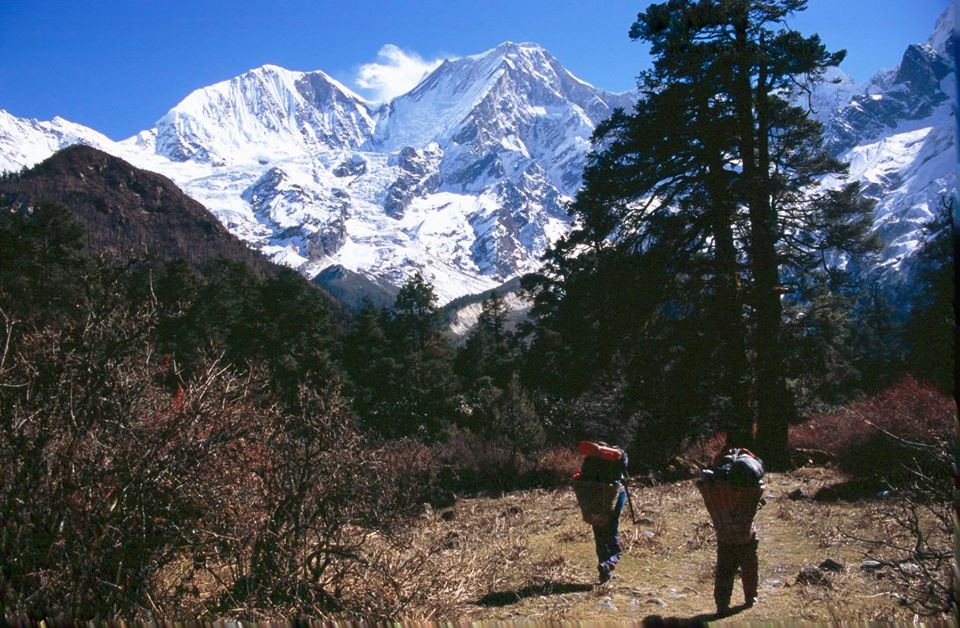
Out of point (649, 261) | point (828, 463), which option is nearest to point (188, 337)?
point (649, 261)

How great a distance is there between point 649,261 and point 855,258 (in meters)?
3.57

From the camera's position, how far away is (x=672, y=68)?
970 centimetres

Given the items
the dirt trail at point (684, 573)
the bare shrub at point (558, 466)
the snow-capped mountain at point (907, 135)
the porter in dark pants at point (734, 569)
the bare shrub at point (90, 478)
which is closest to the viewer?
the snow-capped mountain at point (907, 135)

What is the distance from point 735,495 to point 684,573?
4.11ft

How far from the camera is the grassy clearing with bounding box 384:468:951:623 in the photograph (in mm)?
4371

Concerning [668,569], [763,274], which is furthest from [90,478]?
[763,274]

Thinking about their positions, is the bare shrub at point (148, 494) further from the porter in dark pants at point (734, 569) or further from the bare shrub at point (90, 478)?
the porter in dark pants at point (734, 569)

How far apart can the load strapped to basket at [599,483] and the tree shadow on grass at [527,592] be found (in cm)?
73

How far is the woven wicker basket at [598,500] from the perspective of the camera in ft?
20.6

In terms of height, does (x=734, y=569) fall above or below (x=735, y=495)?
below

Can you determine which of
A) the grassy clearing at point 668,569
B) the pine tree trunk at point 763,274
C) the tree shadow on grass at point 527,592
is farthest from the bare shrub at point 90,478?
the pine tree trunk at point 763,274

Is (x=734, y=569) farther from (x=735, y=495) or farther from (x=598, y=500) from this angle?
(x=598, y=500)

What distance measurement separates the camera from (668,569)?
6.25 m

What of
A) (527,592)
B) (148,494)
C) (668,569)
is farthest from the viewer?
(668,569)
